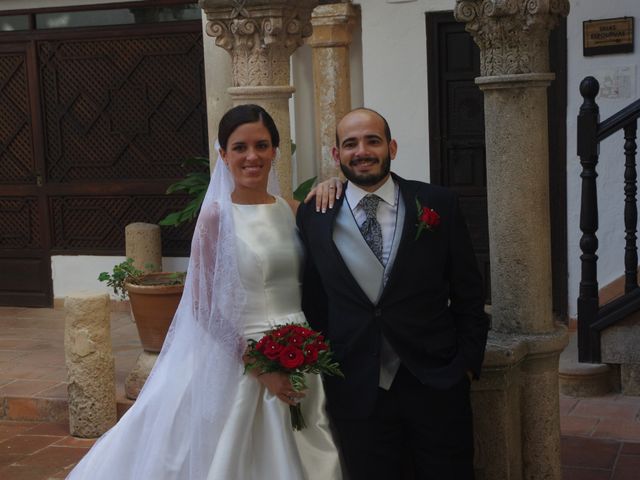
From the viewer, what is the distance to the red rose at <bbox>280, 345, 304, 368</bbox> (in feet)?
13.1

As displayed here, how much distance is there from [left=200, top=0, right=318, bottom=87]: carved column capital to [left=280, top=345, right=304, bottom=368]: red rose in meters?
2.13

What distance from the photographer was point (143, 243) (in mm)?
9953

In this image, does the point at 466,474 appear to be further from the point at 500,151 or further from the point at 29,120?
the point at 29,120

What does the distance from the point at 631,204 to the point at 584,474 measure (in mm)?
1880

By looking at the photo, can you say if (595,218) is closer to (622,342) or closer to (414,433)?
(622,342)

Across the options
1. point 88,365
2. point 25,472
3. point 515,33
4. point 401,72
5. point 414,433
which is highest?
point 401,72

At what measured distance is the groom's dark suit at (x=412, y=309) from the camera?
412 centimetres

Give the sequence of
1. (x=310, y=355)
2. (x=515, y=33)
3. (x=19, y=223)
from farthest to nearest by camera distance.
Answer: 1. (x=19, y=223)
2. (x=515, y=33)
3. (x=310, y=355)

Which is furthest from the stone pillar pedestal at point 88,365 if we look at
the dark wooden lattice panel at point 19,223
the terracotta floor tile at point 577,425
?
the dark wooden lattice panel at point 19,223

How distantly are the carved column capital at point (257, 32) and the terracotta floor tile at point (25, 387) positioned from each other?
298cm

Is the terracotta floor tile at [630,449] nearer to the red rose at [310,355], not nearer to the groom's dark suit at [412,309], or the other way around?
the groom's dark suit at [412,309]

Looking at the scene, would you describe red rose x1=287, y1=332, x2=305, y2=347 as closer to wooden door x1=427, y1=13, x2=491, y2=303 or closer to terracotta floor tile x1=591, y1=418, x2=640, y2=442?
terracotta floor tile x1=591, y1=418, x2=640, y2=442

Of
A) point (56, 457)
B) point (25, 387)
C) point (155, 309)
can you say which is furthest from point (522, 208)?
point (25, 387)

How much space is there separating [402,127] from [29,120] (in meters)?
3.77
